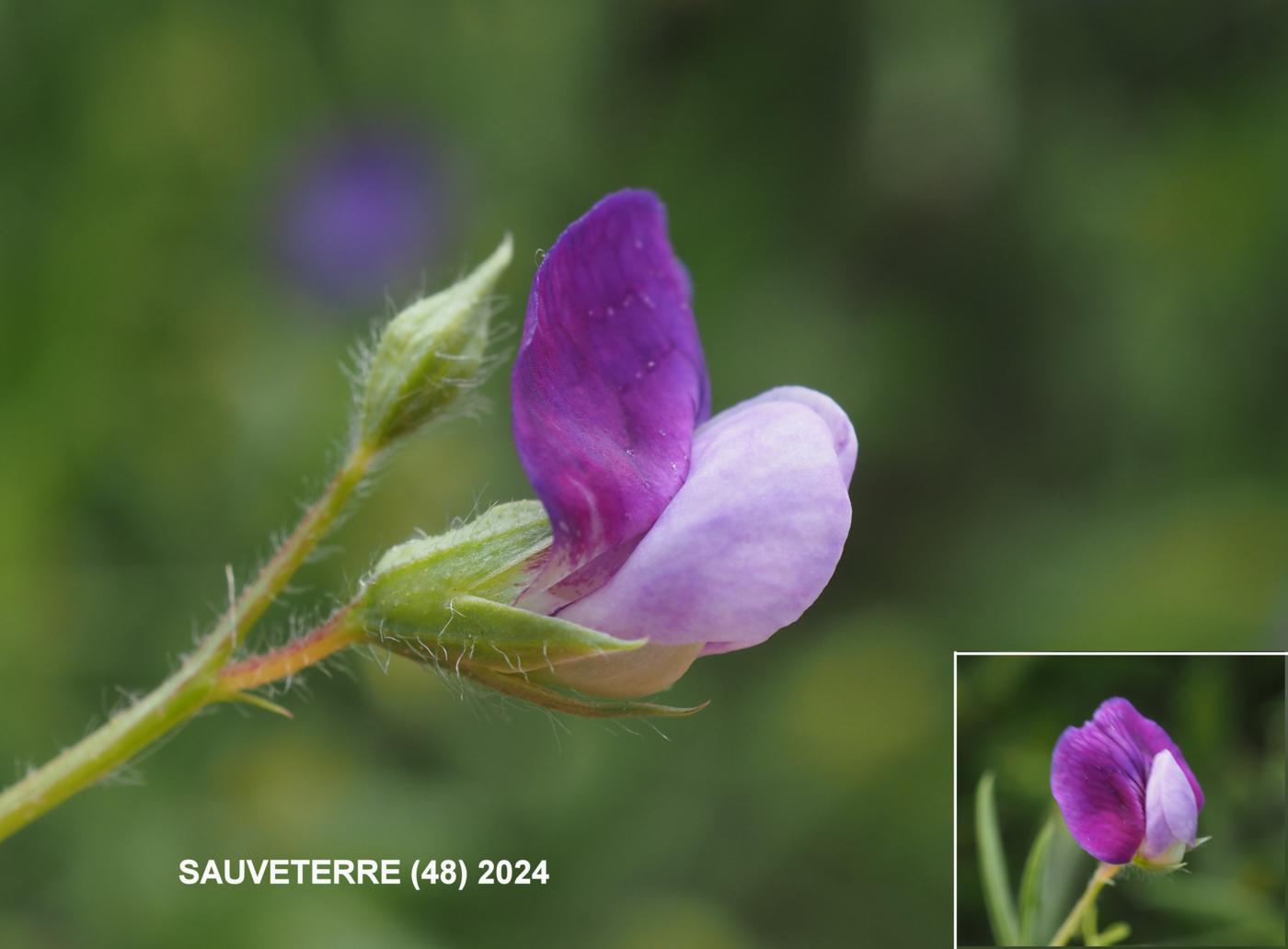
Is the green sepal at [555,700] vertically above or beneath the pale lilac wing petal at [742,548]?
beneath

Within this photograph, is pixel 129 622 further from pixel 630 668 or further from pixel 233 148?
pixel 630 668

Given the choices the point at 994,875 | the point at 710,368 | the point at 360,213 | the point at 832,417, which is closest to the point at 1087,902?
the point at 994,875

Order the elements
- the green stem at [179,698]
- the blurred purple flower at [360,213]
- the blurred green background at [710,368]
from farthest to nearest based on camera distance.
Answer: the blurred purple flower at [360,213] → the blurred green background at [710,368] → the green stem at [179,698]

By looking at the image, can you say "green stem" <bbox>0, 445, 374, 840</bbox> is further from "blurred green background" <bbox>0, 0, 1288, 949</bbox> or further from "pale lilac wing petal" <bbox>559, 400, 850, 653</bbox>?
"blurred green background" <bbox>0, 0, 1288, 949</bbox>

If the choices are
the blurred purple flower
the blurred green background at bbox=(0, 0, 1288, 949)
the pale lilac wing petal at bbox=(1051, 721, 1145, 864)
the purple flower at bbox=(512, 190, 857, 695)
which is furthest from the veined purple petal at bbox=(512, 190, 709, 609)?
the blurred purple flower

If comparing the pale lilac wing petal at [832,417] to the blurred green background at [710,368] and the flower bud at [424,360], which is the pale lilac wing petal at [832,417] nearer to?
the flower bud at [424,360]

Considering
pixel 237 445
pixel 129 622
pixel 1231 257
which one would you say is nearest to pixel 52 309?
pixel 237 445

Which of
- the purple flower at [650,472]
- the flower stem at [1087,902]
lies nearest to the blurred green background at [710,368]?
the flower stem at [1087,902]
